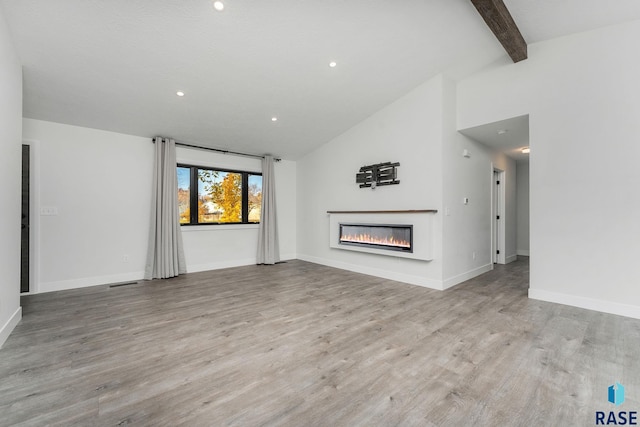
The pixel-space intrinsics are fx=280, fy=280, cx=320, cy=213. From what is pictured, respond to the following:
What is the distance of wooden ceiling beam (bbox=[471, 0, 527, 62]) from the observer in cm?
268

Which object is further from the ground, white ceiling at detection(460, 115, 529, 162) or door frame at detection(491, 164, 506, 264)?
white ceiling at detection(460, 115, 529, 162)

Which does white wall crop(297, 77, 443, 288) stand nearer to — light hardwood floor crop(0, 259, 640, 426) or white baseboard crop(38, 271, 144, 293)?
light hardwood floor crop(0, 259, 640, 426)

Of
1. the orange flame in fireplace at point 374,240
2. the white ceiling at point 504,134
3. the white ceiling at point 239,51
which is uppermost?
the white ceiling at point 239,51

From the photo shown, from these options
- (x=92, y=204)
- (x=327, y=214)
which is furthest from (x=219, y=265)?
(x=327, y=214)

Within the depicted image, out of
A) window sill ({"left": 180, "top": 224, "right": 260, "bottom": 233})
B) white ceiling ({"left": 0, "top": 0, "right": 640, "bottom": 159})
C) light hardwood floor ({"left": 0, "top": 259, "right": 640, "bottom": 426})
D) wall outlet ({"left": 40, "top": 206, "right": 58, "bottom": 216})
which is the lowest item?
light hardwood floor ({"left": 0, "top": 259, "right": 640, "bottom": 426})

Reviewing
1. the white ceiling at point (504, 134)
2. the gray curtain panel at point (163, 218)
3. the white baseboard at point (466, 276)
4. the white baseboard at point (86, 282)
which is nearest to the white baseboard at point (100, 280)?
the white baseboard at point (86, 282)

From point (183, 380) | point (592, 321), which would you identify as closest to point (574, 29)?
point (592, 321)

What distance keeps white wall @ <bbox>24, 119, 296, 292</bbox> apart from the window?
32 cm

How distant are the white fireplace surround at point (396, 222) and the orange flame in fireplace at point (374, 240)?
0.11 meters

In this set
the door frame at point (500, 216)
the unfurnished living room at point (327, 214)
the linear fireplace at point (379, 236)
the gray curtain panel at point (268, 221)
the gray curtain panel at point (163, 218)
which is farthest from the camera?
the gray curtain panel at point (268, 221)

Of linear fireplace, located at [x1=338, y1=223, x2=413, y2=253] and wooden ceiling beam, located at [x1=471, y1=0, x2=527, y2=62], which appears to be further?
linear fireplace, located at [x1=338, y1=223, x2=413, y2=253]

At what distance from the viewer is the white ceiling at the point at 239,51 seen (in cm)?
259

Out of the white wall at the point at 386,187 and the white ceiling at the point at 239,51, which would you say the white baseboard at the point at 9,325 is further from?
the white wall at the point at 386,187

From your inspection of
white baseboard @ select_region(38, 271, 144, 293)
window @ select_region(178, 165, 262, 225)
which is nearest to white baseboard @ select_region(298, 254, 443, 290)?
window @ select_region(178, 165, 262, 225)
